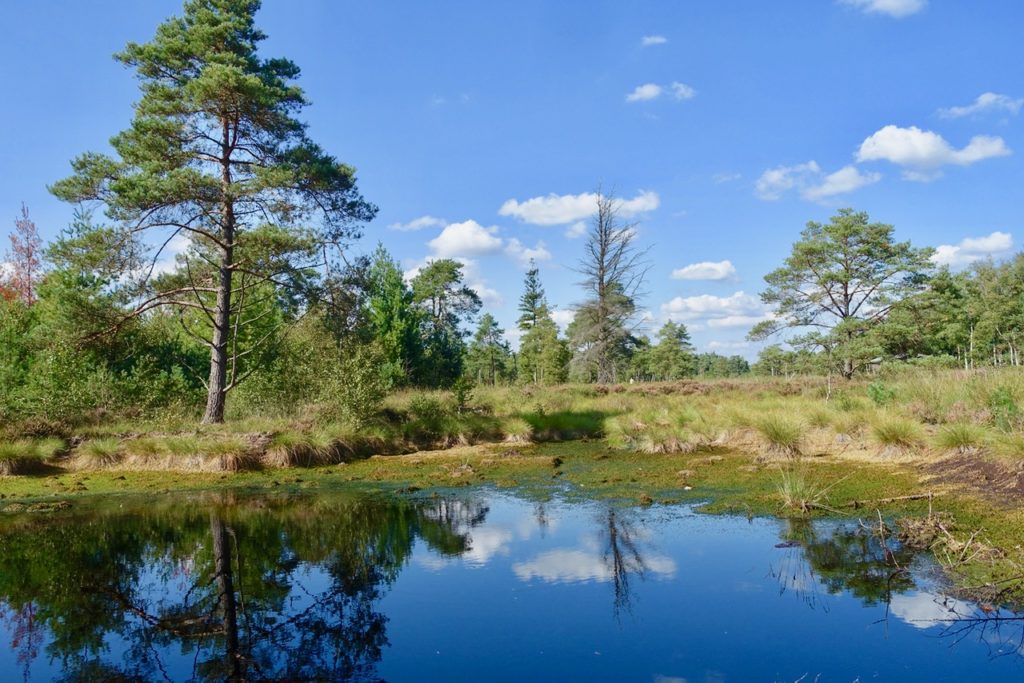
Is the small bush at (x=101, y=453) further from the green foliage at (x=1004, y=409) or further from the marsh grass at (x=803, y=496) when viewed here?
the green foliage at (x=1004, y=409)

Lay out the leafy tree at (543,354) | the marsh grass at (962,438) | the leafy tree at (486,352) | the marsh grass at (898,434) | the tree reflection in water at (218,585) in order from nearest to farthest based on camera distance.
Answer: the tree reflection in water at (218,585) → the marsh grass at (962,438) → the marsh grass at (898,434) → the leafy tree at (543,354) → the leafy tree at (486,352)

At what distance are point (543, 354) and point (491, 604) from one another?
44574 millimetres

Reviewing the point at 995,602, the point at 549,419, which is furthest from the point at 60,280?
the point at 995,602

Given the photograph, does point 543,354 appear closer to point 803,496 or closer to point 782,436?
point 782,436

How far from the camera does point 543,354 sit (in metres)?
50.3

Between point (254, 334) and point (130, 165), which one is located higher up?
point (130, 165)

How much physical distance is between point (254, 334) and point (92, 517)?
16.3 meters

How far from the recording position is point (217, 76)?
1377 centimetres

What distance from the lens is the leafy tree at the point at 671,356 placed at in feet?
224

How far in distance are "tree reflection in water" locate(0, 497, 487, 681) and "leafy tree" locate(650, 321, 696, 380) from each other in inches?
2365

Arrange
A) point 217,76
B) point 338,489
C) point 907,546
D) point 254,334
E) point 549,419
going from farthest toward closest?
point 254,334
point 549,419
point 217,76
point 338,489
point 907,546

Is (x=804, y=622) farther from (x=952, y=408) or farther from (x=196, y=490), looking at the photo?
(x=196, y=490)

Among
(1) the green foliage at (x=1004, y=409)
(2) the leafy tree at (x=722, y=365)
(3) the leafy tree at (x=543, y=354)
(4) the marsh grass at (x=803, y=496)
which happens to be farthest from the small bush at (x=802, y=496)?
(2) the leafy tree at (x=722, y=365)

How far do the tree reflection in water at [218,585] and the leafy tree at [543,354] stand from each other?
107ft
